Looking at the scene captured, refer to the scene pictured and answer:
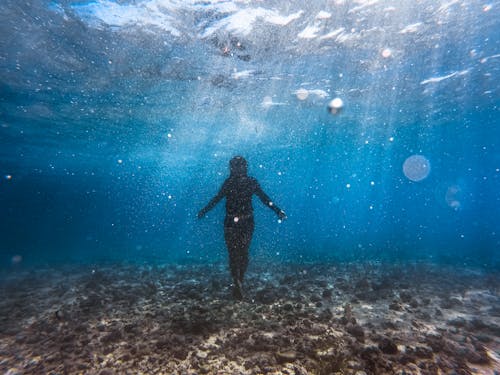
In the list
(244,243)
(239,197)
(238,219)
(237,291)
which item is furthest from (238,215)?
(237,291)

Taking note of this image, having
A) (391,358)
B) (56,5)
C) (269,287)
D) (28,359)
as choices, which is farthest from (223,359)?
(56,5)

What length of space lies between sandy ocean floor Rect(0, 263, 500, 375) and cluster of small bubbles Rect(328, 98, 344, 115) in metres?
13.8

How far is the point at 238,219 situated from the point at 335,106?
17187 millimetres

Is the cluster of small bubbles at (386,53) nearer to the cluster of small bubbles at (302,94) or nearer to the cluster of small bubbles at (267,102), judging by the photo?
the cluster of small bubbles at (302,94)

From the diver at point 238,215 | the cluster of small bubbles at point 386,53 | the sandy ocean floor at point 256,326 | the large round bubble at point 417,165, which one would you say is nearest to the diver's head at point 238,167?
the diver at point 238,215

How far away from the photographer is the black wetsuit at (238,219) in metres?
7.31

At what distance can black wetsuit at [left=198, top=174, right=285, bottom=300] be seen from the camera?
7.31 metres

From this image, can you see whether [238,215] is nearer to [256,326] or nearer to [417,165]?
[256,326]

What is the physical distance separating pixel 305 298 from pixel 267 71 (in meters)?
12.1

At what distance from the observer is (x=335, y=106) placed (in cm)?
2094

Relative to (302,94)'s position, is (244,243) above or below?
below

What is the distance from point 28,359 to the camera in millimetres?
5039

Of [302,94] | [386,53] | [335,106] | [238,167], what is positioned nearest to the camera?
[238,167]

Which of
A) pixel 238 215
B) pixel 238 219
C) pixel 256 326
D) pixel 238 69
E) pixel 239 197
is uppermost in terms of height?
pixel 238 69
